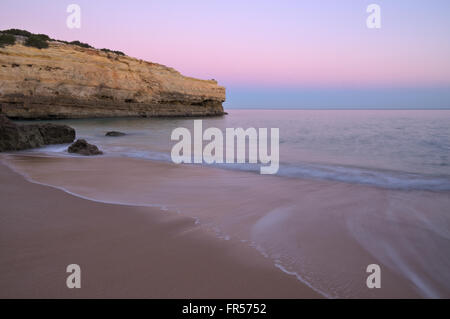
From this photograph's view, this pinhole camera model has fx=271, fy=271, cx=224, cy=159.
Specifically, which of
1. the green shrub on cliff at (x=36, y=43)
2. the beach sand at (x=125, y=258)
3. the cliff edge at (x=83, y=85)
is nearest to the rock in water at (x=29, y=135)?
the beach sand at (x=125, y=258)

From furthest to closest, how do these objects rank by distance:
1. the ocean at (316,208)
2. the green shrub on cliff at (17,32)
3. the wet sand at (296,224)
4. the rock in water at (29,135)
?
1. the green shrub on cliff at (17,32)
2. the rock in water at (29,135)
3. the ocean at (316,208)
4. the wet sand at (296,224)

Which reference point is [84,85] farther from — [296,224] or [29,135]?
[296,224]

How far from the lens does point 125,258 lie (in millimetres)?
1965

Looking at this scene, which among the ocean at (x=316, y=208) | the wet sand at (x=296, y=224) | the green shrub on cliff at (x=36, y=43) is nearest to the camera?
the wet sand at (x=296, y=224)

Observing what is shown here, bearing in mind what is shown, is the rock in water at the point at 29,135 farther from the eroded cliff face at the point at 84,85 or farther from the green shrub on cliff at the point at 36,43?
the green shrub on cliff at the point at 36,43

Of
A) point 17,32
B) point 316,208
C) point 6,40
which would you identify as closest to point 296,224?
point 316,208

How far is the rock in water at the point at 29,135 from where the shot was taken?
761cm

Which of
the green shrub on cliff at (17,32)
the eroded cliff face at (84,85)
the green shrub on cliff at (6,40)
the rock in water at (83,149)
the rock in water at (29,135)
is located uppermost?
the green shrub on cliff at (17,32)

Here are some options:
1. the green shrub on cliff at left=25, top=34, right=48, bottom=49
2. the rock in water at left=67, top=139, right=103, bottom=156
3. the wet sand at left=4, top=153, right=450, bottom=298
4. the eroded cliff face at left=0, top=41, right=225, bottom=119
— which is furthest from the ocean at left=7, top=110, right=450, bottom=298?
the green shrub on cliff at left=25, top=34, right=48, bottom=49

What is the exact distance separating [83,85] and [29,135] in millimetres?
18762

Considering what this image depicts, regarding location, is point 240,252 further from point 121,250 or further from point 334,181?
point 334,181

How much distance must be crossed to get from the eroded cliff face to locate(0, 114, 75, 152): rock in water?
1630cm
